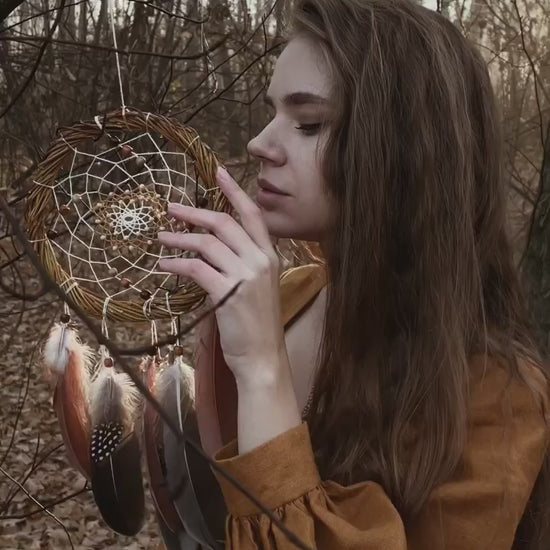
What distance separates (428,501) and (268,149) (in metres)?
0.54

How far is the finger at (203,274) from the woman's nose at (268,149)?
0.61 feet

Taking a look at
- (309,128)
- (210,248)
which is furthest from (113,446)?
(309,128)

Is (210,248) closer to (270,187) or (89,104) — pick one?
(270,187)

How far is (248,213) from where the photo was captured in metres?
1.08

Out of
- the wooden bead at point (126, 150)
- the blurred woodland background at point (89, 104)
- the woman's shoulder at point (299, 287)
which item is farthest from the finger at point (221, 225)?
the blurred woodland background at point (89, 104)

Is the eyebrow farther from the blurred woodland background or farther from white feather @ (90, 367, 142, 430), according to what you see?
the blurred woodland background

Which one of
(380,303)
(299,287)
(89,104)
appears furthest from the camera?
(89,104)

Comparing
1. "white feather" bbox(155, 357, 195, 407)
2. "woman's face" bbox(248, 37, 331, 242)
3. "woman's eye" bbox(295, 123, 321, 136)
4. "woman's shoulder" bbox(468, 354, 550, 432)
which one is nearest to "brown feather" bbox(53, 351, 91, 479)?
"white feather" bbox(155, 357, 195, 407)

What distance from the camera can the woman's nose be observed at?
1132 millimetres

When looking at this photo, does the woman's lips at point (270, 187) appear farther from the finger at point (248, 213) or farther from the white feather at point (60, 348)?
the white feather at point (60, 348)

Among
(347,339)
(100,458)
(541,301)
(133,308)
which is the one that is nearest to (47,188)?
(133,308)

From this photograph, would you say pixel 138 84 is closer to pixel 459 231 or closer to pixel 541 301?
pixel 541 301

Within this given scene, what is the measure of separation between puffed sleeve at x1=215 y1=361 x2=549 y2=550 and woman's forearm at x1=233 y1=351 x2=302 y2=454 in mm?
15

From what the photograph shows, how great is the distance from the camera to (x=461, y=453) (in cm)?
116
